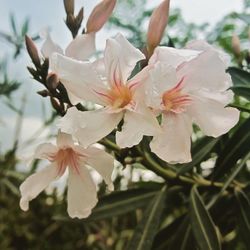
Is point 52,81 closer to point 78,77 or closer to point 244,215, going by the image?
point 78,77

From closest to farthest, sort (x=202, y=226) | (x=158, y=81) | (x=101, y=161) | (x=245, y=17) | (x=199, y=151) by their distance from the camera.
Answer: (x=158, y=81) < (x=101, y=161) < (x=202, y=226) < (x=199, y=151) < (x=245, y=17)

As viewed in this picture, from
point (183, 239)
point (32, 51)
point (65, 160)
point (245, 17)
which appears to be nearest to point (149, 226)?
point (183, 239)

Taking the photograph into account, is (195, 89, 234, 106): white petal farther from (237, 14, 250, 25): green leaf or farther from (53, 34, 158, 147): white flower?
(237, 14, 250, 25): green leaf

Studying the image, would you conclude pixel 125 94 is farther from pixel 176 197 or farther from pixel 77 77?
pixel 176 197

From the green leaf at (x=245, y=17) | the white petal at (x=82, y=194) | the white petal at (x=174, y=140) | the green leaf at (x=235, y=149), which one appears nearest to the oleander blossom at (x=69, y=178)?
the white petal at (x=82, y=194)

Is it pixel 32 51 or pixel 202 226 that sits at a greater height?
pixel 32 51

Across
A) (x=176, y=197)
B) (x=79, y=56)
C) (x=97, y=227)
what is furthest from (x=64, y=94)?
(x=97, y=227)

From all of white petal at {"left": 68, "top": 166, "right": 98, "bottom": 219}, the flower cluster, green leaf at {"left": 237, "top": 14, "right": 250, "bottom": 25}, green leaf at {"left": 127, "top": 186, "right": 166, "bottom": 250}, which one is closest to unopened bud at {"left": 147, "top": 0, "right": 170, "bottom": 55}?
the flower cluster
